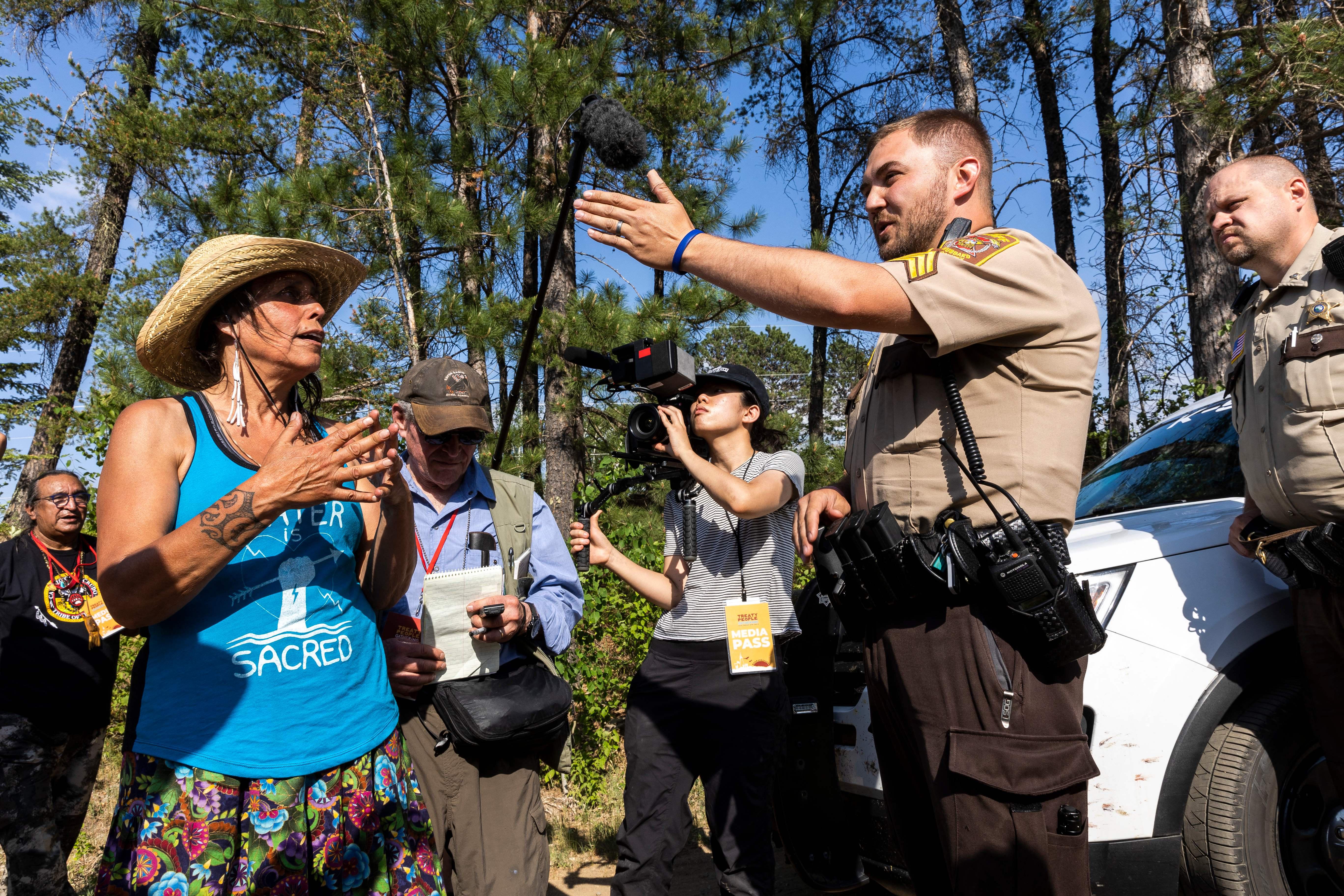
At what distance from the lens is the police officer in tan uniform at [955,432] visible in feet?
5.77

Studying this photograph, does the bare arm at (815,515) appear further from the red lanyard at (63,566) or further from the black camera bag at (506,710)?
the red lanyard at (63,566)

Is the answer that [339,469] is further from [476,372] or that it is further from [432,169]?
[432,169]

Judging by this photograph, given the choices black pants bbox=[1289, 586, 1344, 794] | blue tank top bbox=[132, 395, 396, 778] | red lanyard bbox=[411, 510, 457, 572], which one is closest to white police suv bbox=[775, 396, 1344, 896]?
black pants bbox=[1289, 586, 1344, 794]

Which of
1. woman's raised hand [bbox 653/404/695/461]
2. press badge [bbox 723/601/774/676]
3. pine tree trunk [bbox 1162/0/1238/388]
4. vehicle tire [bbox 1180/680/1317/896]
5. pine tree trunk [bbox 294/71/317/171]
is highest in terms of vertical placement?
pine tree trunk [bbox 294/71/317/171]

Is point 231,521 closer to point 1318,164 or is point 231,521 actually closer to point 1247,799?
point 1247,799

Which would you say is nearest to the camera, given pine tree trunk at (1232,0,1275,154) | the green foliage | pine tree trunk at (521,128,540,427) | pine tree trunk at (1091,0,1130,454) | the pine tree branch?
the green foliage

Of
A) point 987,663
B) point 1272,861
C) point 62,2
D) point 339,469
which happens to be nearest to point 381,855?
point 339,469

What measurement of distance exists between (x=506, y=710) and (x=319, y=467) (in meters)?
1.18

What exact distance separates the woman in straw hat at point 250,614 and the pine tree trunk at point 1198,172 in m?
6.84

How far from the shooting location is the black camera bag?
2.63 m

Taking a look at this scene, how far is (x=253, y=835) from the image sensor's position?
6.10ft

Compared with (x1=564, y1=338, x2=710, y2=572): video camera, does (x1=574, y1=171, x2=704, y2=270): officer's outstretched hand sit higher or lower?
higher

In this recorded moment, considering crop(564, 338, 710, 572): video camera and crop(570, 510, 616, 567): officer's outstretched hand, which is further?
crop(570, 510, 616, 567): officer's outstretched hand

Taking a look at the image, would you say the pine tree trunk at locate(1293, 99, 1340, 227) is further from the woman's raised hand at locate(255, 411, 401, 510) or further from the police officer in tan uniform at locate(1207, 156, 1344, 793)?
the woman's raised hand at locate(255, 411, 401, 510)
